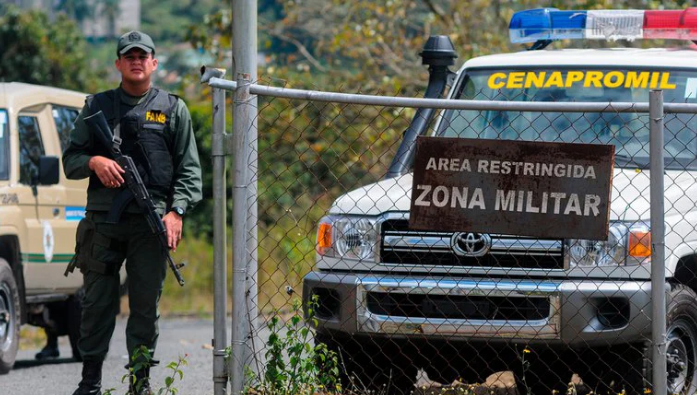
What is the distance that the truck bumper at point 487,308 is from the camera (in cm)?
539

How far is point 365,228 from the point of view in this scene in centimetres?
578

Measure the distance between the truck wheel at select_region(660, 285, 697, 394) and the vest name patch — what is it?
8.47ft

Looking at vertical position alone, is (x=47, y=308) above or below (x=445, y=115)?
below

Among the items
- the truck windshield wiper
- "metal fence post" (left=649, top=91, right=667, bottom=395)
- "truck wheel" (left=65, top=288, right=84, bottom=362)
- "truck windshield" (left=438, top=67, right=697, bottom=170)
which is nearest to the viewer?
"metal fence post" (left=649, top=91, right=667, bottom=395)

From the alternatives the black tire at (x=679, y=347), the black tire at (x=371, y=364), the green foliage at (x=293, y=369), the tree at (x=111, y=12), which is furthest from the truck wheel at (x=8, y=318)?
the tree at (x=111, y=12)

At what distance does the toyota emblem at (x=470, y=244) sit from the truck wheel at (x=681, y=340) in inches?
35.7

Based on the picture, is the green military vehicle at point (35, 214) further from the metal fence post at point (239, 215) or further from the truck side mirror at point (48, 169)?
the metal fence post at point (239, 215)

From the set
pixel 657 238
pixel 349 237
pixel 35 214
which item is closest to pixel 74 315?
pixel 35 214

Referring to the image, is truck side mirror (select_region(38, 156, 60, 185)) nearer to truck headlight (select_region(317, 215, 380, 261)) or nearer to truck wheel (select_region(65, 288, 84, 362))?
truck wheel (select_region(65, 288, 84, 362))

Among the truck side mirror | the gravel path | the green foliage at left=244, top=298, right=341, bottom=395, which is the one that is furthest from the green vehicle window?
the green foliage at left=244, top=298, right=341, bottom=395

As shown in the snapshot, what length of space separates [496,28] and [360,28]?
2017 millimetres

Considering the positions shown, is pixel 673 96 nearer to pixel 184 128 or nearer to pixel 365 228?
pixel 365 228

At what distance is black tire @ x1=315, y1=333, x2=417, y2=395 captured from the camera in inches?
234

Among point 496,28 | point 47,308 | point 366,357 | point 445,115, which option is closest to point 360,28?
point 496,28
